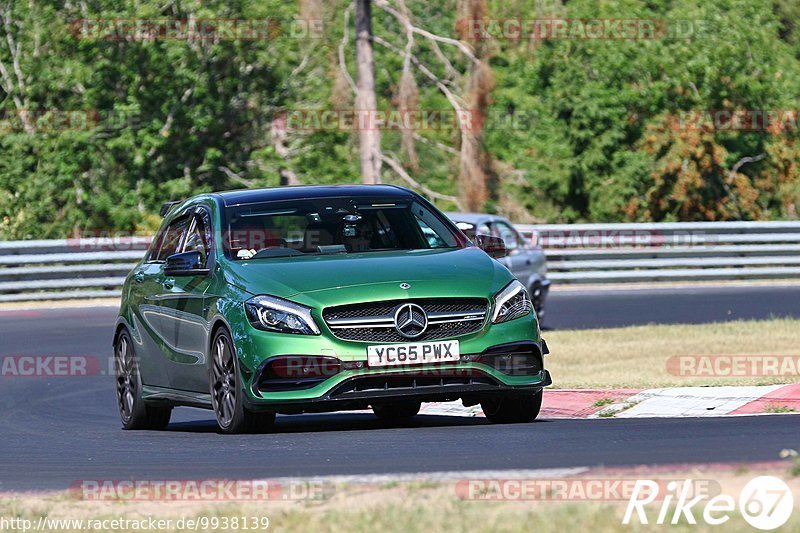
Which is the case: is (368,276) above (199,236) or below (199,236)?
above

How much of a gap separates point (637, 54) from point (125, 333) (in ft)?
111

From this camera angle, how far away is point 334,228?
11492 millimetres

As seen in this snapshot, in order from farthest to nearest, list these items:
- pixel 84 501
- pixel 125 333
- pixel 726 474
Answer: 1. pixel 125 333
2. pixel 84 501
3. pixel 726 474

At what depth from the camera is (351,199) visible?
38.7ft

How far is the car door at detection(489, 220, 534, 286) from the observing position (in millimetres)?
22422

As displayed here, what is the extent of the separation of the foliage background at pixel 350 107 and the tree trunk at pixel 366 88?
503 mm

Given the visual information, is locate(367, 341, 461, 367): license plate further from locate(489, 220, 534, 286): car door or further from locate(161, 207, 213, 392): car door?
locate(489, 220, 534, 286): car door

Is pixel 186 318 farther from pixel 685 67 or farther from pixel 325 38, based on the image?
pixel 685 67

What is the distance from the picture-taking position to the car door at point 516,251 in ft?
73.6

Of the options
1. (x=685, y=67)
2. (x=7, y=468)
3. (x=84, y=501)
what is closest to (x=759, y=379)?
(x=7, y=468)

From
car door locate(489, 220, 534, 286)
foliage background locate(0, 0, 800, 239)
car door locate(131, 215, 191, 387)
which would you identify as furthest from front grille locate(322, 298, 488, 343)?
foliage background locate(0, 0, 800, 239)

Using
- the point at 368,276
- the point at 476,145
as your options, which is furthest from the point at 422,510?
the point at 476,145

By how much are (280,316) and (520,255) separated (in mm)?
12860

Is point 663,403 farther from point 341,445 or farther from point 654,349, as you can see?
point 654,349
